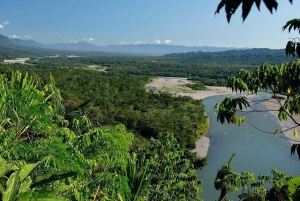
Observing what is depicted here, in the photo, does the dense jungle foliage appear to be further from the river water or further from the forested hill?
the river water

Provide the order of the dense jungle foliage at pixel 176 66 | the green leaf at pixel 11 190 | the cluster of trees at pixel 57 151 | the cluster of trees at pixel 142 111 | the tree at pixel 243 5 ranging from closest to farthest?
the tree at pixel 243 5 < the green leaf at pixel 11 190 < the cluster of trees at pixel 57 151 < the cluster of trees at pixel 142 111 < the dense jungle foliage at pixel 176 66

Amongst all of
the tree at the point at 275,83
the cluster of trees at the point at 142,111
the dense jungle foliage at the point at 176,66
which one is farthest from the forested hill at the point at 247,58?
the tree at the point at 275,83

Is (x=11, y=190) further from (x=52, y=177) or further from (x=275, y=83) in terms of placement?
(x=275, y=83)

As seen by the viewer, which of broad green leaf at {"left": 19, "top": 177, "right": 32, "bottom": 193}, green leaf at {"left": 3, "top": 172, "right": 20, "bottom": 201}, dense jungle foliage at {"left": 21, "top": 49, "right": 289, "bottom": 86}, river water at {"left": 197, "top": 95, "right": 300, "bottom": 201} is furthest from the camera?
dense jungle foliage at {"left": 21, "top": 49, "right": 289, "bottom": 86}

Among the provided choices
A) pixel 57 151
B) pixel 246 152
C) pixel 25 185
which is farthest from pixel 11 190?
pixel 246 152

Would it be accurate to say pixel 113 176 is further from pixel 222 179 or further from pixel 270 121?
pixel 270 121

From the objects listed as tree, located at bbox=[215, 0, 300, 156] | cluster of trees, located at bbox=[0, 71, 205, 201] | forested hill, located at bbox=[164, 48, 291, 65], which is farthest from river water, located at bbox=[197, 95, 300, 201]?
forested hill, located at bbox=[164, 48, 291, 65]

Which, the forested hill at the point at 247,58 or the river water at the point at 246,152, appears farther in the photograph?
the forested hill at the point at 247,58

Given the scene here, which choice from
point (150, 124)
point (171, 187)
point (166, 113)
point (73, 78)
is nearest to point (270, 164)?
point (150, 124)

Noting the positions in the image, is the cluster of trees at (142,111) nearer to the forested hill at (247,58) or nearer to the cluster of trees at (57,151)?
the cluster of trees at (57,151)
